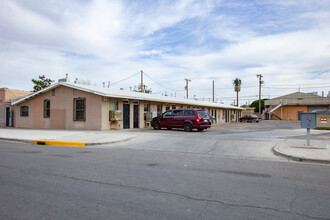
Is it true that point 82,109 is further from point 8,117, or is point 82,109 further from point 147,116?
point 8,117

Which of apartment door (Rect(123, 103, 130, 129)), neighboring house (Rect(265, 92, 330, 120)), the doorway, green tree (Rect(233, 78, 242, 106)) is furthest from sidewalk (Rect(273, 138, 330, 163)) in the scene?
green tree (Rect(233, 78, 242, 106))

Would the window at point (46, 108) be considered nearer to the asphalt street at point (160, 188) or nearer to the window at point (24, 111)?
the window at point (24, 111)

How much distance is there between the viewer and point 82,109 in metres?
19.6

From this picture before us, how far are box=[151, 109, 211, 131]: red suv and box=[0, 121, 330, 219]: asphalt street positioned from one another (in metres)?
9.52

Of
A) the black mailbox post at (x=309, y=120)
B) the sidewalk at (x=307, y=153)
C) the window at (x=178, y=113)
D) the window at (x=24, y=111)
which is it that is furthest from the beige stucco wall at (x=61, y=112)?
the black mailbox post at (x=309, y=120)

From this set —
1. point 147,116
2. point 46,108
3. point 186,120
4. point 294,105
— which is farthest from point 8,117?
point 294,105

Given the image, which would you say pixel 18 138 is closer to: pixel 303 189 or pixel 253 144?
pixel 253 144

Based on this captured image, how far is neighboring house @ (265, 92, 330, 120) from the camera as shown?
55.2 meters

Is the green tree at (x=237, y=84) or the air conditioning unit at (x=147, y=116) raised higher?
the green tree at (x=237, y=84)

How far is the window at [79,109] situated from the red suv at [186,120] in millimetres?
5762

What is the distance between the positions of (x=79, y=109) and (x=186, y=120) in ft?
27.0

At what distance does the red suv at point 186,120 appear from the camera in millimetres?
18328

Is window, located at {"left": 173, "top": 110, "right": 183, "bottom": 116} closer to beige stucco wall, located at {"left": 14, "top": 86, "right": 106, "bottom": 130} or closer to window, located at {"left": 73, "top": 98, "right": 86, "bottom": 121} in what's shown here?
beige stucco wall, located at {"left": 14, "top": 86, "right": 106, "bottom": 130}

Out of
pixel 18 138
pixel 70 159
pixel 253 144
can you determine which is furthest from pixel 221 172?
pixel 18 138
